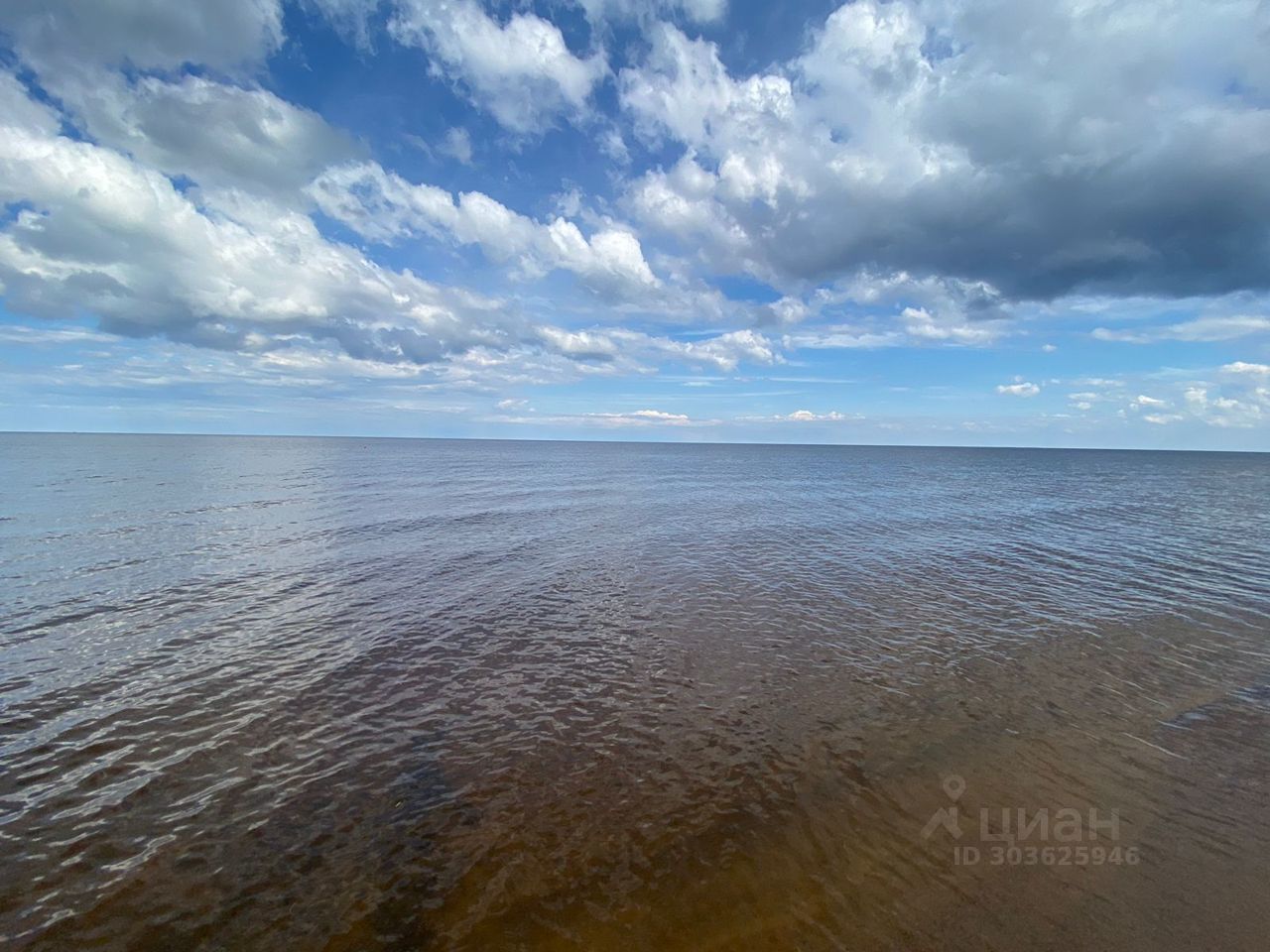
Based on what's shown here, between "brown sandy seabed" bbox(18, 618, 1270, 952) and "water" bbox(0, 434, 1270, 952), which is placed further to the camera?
"water" bbox(0, 434, 1270, 952)

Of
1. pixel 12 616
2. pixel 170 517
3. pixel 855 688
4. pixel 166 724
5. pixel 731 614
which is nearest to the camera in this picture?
pixel 166 724

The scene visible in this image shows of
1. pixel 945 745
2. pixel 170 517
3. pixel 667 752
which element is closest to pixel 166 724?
pixel 667 752

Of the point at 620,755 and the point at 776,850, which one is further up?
the point at 776,850

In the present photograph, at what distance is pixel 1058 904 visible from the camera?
7.38 m

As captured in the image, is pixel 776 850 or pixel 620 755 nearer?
pixel 776 850

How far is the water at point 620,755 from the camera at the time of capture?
7312 millimetres

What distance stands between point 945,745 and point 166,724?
703 inches

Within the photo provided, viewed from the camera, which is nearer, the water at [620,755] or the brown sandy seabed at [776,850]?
the brown sandy seabed at [776,850]

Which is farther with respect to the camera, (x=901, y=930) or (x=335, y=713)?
(x=335, y=713)

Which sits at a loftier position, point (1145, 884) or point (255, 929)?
point (1145, 884)

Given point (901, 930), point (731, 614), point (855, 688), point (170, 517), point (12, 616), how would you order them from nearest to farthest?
point (901, 930) < point (855, 688) < point (12, 616) < point (731, 614) < point (170, 517)

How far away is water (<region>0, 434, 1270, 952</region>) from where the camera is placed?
288 inches

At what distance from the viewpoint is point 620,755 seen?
36.4 feet

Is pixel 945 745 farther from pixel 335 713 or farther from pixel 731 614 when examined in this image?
pixel 335 713
